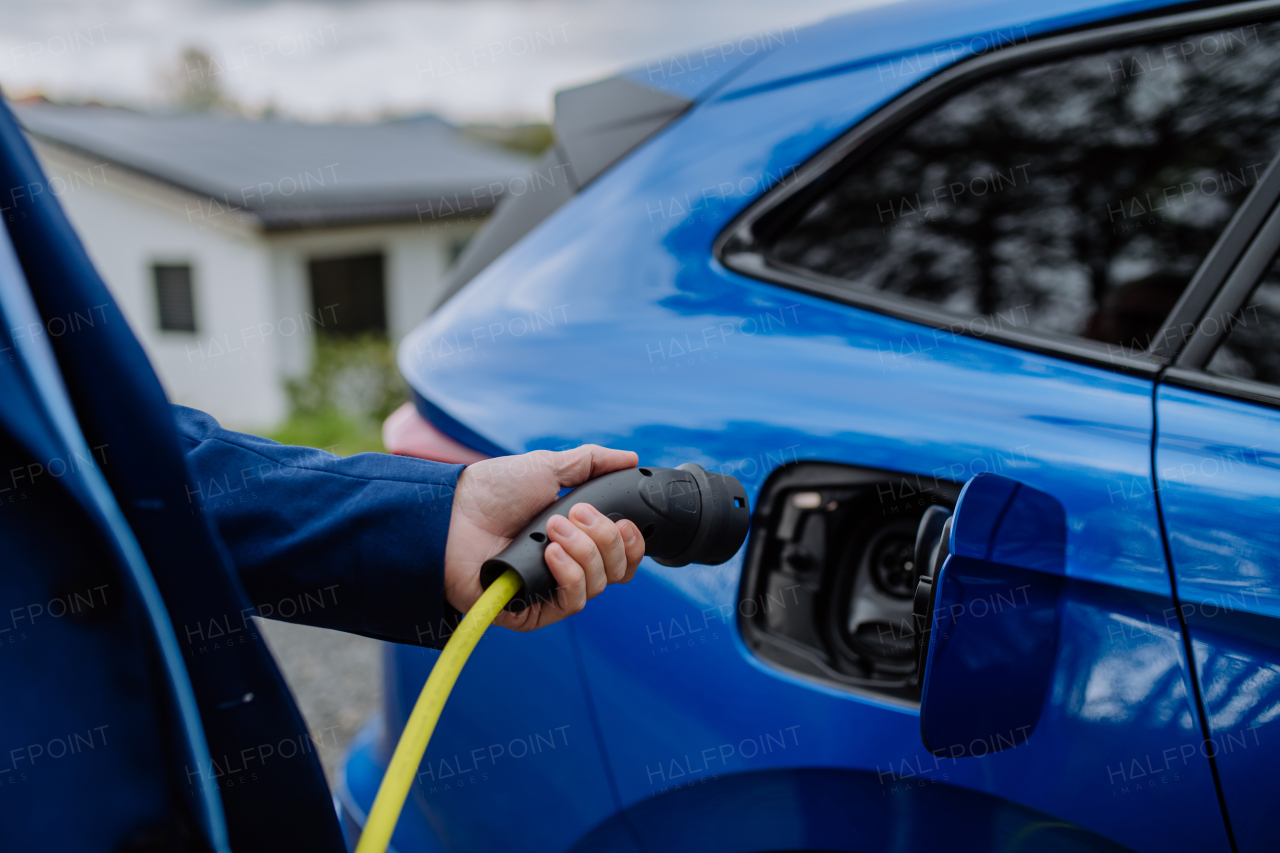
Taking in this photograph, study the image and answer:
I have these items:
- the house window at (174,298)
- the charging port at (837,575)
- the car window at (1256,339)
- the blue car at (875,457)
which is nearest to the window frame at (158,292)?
the house window at (174,298)

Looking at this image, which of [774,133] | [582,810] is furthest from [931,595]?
[774,133]

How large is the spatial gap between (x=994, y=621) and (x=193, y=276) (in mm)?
14396

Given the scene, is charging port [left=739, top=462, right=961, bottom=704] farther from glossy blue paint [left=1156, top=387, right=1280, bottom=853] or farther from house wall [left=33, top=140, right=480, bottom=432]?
house wall [left=33, top=140, right=480, bottom=432]

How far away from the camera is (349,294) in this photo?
1454cm

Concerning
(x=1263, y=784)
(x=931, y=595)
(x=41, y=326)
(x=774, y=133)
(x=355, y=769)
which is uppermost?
(x=774, y=133)

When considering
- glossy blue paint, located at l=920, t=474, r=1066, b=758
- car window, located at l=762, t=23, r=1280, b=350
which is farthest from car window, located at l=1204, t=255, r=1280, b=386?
glossy blue paint, located at l=920, t=474, r=1066, b=758

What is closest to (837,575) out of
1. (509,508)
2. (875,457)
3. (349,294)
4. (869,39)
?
(875,457)

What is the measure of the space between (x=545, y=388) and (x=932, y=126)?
0.74 metres

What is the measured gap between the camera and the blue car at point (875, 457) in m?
1.00

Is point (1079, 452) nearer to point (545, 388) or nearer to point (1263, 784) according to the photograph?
point (1263, 784)

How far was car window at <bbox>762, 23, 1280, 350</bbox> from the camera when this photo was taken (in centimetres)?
144

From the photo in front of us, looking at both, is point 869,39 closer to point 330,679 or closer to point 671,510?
point 671,510

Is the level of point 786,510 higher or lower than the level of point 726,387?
lower

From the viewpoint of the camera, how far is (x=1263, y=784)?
0.97m
